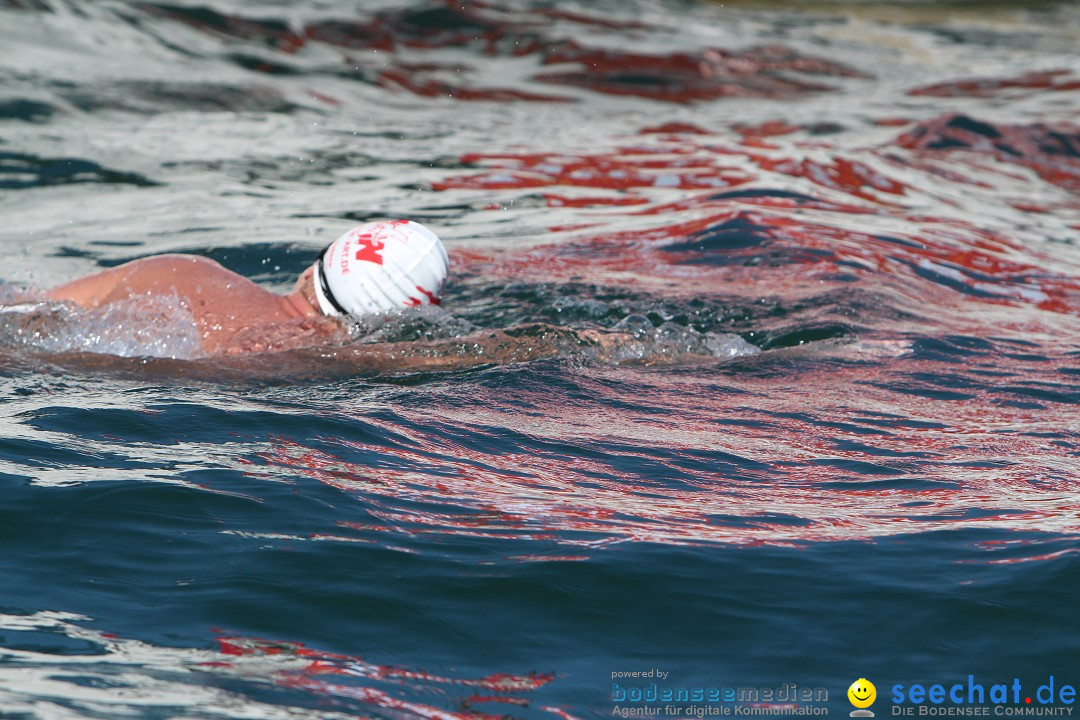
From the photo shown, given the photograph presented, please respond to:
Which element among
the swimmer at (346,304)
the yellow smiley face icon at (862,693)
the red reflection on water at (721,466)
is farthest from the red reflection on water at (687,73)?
the yellow smiley face icon at (862,693)

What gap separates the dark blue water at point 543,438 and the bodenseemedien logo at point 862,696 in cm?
5

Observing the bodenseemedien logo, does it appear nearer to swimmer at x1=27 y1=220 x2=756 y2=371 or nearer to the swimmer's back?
swimmer at x1=27 y1=220 x2=756 y2=371

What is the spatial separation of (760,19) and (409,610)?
19.6 m

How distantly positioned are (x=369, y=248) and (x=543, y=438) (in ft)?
5.61

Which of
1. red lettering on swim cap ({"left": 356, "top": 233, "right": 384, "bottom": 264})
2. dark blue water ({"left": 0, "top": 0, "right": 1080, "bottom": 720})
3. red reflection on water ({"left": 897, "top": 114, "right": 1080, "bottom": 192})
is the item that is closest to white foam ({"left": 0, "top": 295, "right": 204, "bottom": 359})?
dark blue water ({"left": 0, "top": 0, "right": 1080, "bottom": 720})

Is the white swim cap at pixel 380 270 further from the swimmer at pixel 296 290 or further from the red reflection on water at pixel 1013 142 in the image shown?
the red reflection on water at pixel 1013 142

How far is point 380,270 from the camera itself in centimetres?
646

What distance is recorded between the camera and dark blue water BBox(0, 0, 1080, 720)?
→ 358 cm

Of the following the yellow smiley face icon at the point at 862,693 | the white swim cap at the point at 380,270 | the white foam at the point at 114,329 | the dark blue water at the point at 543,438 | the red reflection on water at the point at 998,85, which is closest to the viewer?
the yellow smiley face icon at the point at 862,693

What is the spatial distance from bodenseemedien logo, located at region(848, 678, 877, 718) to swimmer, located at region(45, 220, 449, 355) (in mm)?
3508

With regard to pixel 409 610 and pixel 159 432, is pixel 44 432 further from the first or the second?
pixel 409 610

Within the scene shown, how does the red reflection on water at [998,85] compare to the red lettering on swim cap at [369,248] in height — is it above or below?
above

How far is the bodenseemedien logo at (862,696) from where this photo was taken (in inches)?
132

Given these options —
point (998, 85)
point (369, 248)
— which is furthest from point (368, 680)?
point (998, 85)
